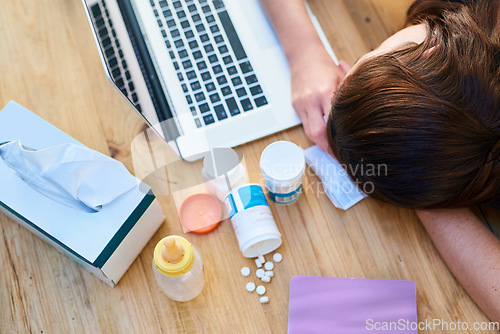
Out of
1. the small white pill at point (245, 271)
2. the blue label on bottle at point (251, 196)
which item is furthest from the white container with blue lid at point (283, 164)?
the small white pill at point (245, 271)

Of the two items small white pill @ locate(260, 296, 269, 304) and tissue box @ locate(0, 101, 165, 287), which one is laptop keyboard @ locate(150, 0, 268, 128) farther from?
small white pill @ locate(260, 296, 269, 304)

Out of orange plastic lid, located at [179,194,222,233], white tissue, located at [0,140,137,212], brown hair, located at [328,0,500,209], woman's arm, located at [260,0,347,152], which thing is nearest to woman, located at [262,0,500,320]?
brown hair, located at [328,0,500,209]

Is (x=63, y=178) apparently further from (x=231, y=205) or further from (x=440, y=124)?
(x=440, y=124)

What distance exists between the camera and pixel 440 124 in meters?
0.51

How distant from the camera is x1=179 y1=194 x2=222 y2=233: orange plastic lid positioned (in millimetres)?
688

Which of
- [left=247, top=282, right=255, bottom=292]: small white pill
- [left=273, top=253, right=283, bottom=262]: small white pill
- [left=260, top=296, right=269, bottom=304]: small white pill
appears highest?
[left=273, top=253, right=283, bottom=262]: small white pill

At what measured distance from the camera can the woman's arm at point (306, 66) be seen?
72 centimetres

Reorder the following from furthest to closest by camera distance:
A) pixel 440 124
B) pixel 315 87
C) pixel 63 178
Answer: pixel 315 87 → pixel 63 178 → pixel 440 124

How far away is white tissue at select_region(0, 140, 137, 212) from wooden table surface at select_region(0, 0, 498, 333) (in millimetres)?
96

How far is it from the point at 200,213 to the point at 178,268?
0.47ft

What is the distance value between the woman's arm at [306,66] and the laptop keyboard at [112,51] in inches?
10.5

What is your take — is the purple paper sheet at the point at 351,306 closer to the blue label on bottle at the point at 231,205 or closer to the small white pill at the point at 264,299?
the small white pill at the point at 264,299

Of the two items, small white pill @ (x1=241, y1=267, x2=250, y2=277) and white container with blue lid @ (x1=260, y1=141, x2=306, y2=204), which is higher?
white container with blue lid @ (x1=260, y1=141, x2=306, y2=204)

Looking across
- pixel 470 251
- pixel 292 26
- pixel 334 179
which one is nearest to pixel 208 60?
pixel 292 26
